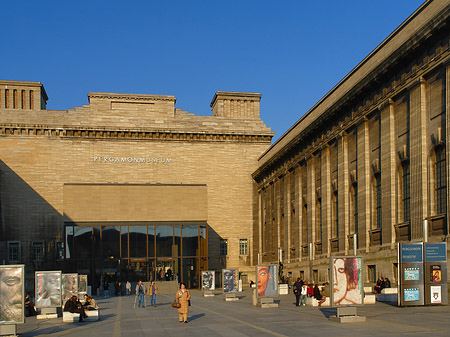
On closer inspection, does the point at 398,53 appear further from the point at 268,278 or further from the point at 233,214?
the point at 233,214

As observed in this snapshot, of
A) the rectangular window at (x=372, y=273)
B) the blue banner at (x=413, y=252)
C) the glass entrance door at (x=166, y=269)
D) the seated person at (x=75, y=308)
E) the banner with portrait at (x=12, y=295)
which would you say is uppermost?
the blue banner at (x=413, y=252)

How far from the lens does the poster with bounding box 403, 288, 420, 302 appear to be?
27.9 m

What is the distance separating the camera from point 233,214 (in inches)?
3162

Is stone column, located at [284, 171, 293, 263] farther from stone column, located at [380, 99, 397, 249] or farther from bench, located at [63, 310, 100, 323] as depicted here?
bench, located at [63, 310, 100, 323]

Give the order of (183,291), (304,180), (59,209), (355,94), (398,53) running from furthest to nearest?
(59,209)
(304,180)
(355,94)
(398,53)
(183,291)

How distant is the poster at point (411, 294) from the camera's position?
27.9 meters

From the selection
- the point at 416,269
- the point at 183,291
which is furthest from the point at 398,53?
the point at 183,291

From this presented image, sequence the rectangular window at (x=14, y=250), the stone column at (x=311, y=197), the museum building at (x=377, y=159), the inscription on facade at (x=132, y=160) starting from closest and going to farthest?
the museum building at (x=377, y=159)
the stone column at (x=311, y=197)
the rectangular window at (x=14, y=250)
the inscription on facade at (x=132, y=160)

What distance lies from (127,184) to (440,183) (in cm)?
4614

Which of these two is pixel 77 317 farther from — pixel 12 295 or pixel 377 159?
pixel 377 159

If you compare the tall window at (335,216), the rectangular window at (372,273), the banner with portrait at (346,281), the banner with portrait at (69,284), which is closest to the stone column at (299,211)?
the tall window at (335,216)

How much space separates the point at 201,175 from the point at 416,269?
175ft

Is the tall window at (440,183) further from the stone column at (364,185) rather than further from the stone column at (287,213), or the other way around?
the stone column at (287,213)

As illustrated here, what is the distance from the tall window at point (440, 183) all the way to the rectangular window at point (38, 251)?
53.0 meters
